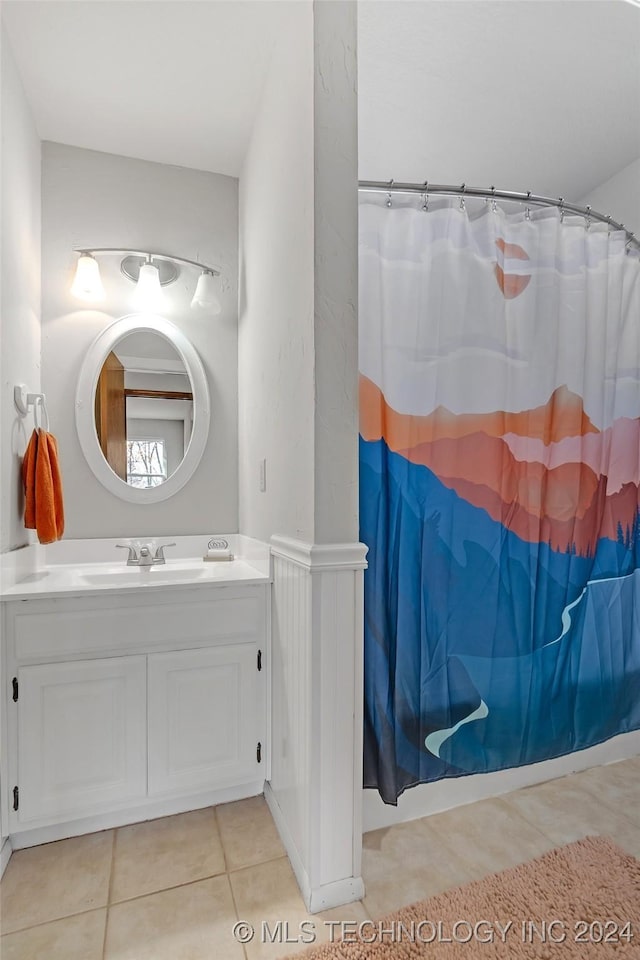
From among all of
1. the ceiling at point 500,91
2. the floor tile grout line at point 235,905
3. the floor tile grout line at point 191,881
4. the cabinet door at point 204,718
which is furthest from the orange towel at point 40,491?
the ceiling at point 500,91

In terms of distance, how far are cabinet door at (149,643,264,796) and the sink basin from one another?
0.85ft

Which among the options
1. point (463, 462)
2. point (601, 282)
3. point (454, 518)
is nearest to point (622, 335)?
point (601, 282)

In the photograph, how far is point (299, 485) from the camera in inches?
59.1

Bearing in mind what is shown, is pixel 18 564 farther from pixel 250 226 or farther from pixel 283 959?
pixel 250 226

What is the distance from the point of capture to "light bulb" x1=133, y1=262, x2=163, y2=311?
86.8 inches

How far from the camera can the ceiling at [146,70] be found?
62.9 inches

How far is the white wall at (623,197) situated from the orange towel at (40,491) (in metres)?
2.63

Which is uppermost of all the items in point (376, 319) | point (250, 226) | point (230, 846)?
point (250, 226)

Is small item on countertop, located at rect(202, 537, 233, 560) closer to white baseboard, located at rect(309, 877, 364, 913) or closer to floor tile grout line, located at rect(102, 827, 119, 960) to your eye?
floor tile grout line, located at rect(102, 827, 119, 960)

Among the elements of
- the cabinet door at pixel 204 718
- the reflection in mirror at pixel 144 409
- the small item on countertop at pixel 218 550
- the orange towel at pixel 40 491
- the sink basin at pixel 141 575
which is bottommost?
the cabinet door at pixel 204 718

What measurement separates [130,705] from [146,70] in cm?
219

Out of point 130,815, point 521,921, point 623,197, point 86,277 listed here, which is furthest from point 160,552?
point 623,197

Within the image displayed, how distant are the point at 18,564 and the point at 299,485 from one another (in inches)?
41.8

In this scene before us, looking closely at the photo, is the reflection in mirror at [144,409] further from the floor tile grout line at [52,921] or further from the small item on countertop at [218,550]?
the floor tile grout line at [52,921]
